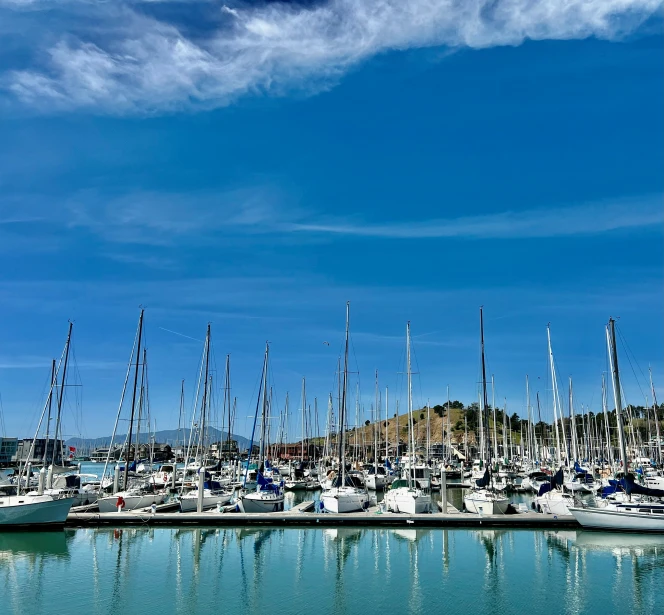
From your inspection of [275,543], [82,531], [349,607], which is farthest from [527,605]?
[82,531]

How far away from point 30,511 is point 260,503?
49.7 feet

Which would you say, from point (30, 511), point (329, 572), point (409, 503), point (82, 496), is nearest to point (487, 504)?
point (409, 503)

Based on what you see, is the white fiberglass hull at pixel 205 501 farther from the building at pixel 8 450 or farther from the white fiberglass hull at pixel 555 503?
the building at pixel 8 450

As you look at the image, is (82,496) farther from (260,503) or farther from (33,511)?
(260,503)

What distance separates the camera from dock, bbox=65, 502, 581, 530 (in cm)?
3884

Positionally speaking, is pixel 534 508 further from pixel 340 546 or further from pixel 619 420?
pixel 340 546

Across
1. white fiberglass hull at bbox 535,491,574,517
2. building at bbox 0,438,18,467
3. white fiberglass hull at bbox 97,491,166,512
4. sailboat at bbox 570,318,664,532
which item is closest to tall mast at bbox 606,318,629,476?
sailboat at bbox 570,318,664,532

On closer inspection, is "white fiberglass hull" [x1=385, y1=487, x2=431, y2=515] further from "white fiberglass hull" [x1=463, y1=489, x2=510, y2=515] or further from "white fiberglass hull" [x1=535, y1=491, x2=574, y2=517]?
"white fiberglass hull" [x1=535, y1=491, x2=574, y2=517]

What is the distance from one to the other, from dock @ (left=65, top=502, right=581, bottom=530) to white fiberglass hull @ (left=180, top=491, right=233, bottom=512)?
334cm

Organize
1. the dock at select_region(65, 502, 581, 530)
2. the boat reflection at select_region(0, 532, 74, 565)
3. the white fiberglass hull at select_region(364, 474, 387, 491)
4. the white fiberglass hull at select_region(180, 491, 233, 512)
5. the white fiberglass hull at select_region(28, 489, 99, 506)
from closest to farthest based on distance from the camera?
the boat reflection at select_region(0, 532, 74, 565)
the dock at select_region(65, 502, 581, 530)
the white fiberglass hull at select_region(180, 491, 233, 512)
the white fiberglass hull at select_region(28, 489, 99, 506)
the white fiberglass hull at select_region(364, 474, 387, 491)

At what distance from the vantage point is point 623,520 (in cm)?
Result: 3631

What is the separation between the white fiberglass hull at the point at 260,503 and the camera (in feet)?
141

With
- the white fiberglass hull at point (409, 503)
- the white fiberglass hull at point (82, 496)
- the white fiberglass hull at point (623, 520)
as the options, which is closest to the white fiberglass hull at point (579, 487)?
the white fiberglass hull at point (623, 520)

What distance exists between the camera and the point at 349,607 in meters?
24.1
